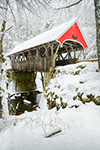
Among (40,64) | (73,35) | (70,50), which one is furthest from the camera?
(70,50)

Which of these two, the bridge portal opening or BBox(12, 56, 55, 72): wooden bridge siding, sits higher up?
the bridge portal opening

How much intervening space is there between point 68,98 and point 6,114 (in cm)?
251

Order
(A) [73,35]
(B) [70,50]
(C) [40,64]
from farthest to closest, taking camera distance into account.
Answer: (B) [70,50] → (C) [40,64] → (A) [73,35]

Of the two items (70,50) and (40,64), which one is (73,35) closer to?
(70,50)

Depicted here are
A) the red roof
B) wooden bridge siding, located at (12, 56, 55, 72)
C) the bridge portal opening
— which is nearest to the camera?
the red roof

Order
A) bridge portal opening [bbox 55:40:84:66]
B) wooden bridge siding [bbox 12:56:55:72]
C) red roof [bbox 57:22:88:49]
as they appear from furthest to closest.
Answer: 1. bridge portal opening [bbox 55:40:84:66]
2. wooden bridge siding [bbox 12:56:55:72]
3. red roof [bbox 57:22:88:49]

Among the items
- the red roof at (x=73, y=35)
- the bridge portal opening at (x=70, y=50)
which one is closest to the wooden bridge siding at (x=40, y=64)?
the red roof at (x=73, y=35)

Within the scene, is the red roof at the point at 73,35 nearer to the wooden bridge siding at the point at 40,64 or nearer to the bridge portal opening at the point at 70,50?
the bridge portal opening at the point at 70,50

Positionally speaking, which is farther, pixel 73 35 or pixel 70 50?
pixel 70 50

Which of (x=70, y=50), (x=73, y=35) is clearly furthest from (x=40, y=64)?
(x=70, y=50)

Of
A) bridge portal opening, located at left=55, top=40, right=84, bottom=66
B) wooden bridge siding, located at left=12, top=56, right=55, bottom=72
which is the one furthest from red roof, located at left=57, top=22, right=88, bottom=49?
wooden bridge siding, located at left=12, top=56, right=55, bottom=72

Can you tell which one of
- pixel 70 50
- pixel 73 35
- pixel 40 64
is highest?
pixel 73 35

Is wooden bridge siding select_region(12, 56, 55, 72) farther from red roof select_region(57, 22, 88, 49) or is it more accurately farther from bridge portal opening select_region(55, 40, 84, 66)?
bridge portal opening select_region(55, 40, 84, 66)

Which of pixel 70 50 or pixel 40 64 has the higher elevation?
pixel 70 50
